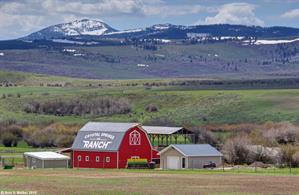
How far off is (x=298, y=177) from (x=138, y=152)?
24.3 m

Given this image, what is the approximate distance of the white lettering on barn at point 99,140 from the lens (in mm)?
81875

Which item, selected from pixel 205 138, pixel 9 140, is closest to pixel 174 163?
pixel 205 138

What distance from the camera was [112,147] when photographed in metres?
81.1

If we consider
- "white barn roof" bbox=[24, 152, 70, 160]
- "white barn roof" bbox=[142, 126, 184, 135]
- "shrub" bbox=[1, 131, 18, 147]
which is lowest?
"shrub" bbox=[1, 131, 18, 147]

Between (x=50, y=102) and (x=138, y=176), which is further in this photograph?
(x=50, y=102)

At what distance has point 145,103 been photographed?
156 metres

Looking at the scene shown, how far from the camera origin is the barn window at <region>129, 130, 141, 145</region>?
8181 cm

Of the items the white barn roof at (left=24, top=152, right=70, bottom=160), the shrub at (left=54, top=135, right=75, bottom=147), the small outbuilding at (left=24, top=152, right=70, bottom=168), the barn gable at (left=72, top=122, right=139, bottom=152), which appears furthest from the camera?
the shrub at (left=54, top=135, right=75, bottom=147)

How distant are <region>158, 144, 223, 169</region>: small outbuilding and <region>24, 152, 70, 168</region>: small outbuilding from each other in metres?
7.73

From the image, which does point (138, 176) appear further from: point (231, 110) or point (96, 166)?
point (231, 110)

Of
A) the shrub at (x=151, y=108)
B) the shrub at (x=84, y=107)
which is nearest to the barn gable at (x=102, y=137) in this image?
the shrub at (x=84, y=107)

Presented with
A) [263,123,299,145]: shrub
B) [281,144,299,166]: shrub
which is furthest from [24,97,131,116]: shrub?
[281,144,299,166]: shrub

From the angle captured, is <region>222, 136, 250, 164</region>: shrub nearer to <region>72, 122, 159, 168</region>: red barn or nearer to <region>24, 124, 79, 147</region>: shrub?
<region>72, 122, 159, 168</region>: red barn

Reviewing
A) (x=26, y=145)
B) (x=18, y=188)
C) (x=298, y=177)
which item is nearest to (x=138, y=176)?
Answer: (x=298, y=177)
